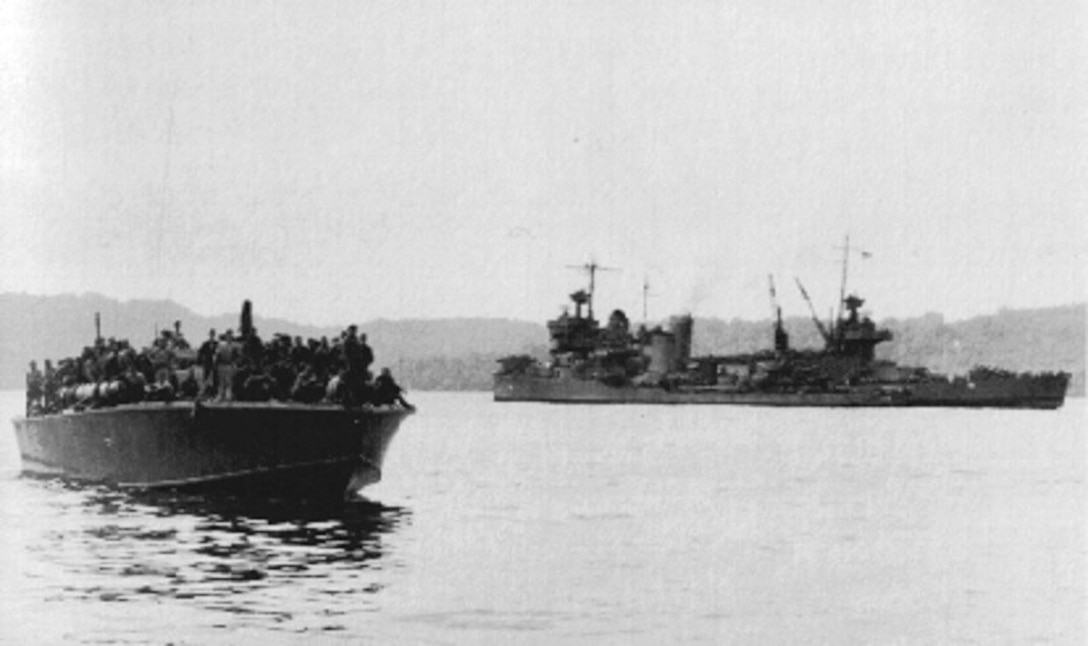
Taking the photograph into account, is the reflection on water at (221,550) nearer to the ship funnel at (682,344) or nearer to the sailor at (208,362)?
the sailor at (208,362)

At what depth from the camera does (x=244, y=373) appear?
2761cm

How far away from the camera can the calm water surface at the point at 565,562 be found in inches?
647

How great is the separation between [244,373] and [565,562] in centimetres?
772

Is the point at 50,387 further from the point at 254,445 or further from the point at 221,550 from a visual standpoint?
the point at 221,550

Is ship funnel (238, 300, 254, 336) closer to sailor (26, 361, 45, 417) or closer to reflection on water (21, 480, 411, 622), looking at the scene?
reflection on water (21, 480, 411, 622)

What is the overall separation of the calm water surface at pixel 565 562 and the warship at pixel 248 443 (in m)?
0.47

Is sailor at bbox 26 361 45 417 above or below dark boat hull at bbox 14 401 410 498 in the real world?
above

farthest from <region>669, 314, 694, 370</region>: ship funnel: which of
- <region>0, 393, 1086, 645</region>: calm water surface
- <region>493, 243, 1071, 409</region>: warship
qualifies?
<region>0, 393, 1086, 645</region>: calm water surface

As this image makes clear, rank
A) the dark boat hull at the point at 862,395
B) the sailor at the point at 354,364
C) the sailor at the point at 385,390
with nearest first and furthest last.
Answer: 1. the sailor at the point at 354,364
2. the sailor at the point at 385,390
3. the dark boat hull at the point at 862,395

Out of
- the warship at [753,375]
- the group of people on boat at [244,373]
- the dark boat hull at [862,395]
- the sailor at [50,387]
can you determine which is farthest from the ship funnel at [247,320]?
the dark boat hull at [862,395]

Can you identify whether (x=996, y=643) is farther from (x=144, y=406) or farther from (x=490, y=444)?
(x=490, y=444)

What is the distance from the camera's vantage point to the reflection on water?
17969mm

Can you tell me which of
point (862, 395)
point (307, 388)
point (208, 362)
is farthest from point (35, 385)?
point (862, 395)

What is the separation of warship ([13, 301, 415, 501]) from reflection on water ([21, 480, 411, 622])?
34 centimetres
